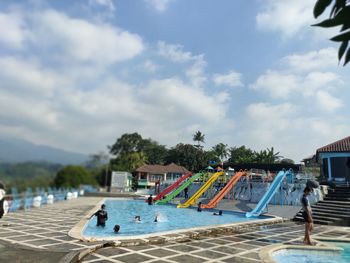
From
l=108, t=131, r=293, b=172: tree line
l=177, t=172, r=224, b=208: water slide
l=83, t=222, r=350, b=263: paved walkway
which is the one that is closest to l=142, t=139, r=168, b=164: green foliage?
l=108, t=131, r=293, b=172: tree line

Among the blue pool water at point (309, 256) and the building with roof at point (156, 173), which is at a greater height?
the building with roof at point (156, 173)

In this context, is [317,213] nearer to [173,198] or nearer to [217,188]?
[217,188]

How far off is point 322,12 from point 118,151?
8376 centimetres

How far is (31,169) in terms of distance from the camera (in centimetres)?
505

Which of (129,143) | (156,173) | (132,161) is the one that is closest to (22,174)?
(156,173)

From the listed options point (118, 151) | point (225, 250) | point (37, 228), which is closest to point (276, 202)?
point (225, 250)

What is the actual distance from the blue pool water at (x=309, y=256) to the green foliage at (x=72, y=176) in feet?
20.7

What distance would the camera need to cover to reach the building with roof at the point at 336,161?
26859 millimetres

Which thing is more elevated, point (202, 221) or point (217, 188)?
point (217, 188)

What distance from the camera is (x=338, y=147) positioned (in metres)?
27.8

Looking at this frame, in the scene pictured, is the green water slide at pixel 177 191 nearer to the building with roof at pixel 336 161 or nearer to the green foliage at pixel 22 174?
the building with roof at pixel 336 161

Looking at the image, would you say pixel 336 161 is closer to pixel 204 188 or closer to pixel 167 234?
pixel 204 188

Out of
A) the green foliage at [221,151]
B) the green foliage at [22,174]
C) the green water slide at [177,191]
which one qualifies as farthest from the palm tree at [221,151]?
the green foliage at [22,174]

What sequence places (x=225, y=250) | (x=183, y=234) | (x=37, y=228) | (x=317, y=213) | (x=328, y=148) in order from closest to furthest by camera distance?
(x=225, y=250) < (x=183, y=234) < (x=37, y=228) < (x=317, y=213) < (x=328, y=148)
